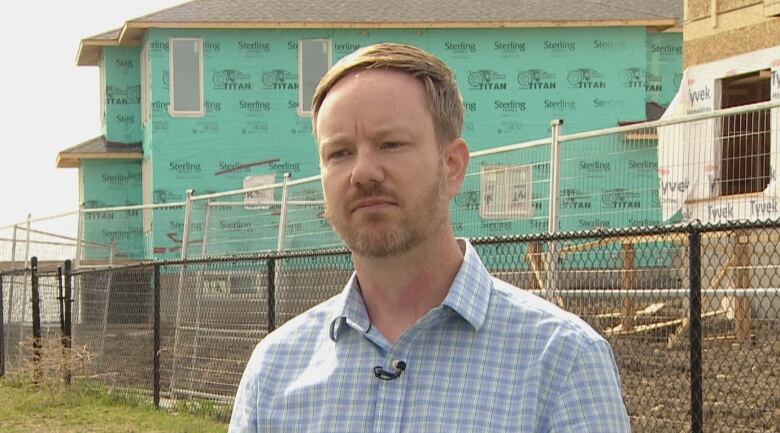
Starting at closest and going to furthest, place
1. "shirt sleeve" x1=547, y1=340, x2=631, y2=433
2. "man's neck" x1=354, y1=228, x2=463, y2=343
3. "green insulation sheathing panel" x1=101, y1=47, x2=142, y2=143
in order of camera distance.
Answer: "shirt sleeve" x1=547, y1=340, x2=631, y2=433
"man's neck" x1=354, y1=228, x2=463, y2=343
"green insulation sheathing panel" x1=101, y1=47, x2=142, y2=143

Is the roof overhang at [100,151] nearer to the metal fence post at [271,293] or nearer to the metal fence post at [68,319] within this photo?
the metal fence post at [68,319]

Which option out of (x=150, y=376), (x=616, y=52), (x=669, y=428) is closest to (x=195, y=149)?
(x=616, y=52)

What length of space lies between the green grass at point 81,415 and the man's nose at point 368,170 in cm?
925

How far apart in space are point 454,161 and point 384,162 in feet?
0.67

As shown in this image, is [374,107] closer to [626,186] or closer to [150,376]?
[626,186]

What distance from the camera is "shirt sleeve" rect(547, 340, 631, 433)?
90.7 inches

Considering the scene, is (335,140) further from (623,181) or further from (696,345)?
(623,181)

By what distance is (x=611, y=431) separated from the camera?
2322 millimetres

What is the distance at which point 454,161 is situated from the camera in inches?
103

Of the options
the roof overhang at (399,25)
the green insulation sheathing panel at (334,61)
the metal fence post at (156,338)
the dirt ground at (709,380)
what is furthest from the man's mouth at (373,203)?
the roof overhang at (399,25)

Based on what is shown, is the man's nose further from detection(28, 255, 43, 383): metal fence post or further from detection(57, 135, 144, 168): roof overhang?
detection(57, 135, 144, 168): roof overhang

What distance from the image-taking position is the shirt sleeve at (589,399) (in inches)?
90.7

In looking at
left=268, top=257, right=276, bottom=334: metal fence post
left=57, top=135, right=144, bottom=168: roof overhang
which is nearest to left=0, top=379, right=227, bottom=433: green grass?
left=268, top=257, right=276, bottom=334: metal fence post

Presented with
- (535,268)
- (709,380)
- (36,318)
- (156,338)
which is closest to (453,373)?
(535,268)
